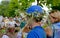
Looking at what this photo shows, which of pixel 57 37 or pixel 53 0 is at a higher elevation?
pixel 57 37

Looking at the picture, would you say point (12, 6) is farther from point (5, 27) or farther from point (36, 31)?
point (36, 31)

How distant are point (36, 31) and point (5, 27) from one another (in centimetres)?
244

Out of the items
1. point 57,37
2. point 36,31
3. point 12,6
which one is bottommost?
point 12,6

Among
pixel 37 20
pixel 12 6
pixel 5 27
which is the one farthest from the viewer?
pixel 12 6

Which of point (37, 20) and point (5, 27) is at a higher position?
point (37, 20)

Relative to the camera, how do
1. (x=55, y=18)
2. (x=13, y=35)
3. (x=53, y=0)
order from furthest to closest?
(x=53, y=0) → (x=13, y=35) → (x=55, y=18)

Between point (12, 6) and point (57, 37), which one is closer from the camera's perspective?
point (57, 37)

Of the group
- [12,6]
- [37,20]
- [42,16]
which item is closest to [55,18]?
[42,16]

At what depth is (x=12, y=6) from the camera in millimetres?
8141

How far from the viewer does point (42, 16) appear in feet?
5.31

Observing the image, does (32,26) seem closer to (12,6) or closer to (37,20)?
(37,20)

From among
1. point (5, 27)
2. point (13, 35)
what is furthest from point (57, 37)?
point (5, 27)

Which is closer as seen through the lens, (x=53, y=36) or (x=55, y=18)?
(x=53, y=36)

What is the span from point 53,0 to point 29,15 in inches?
209
